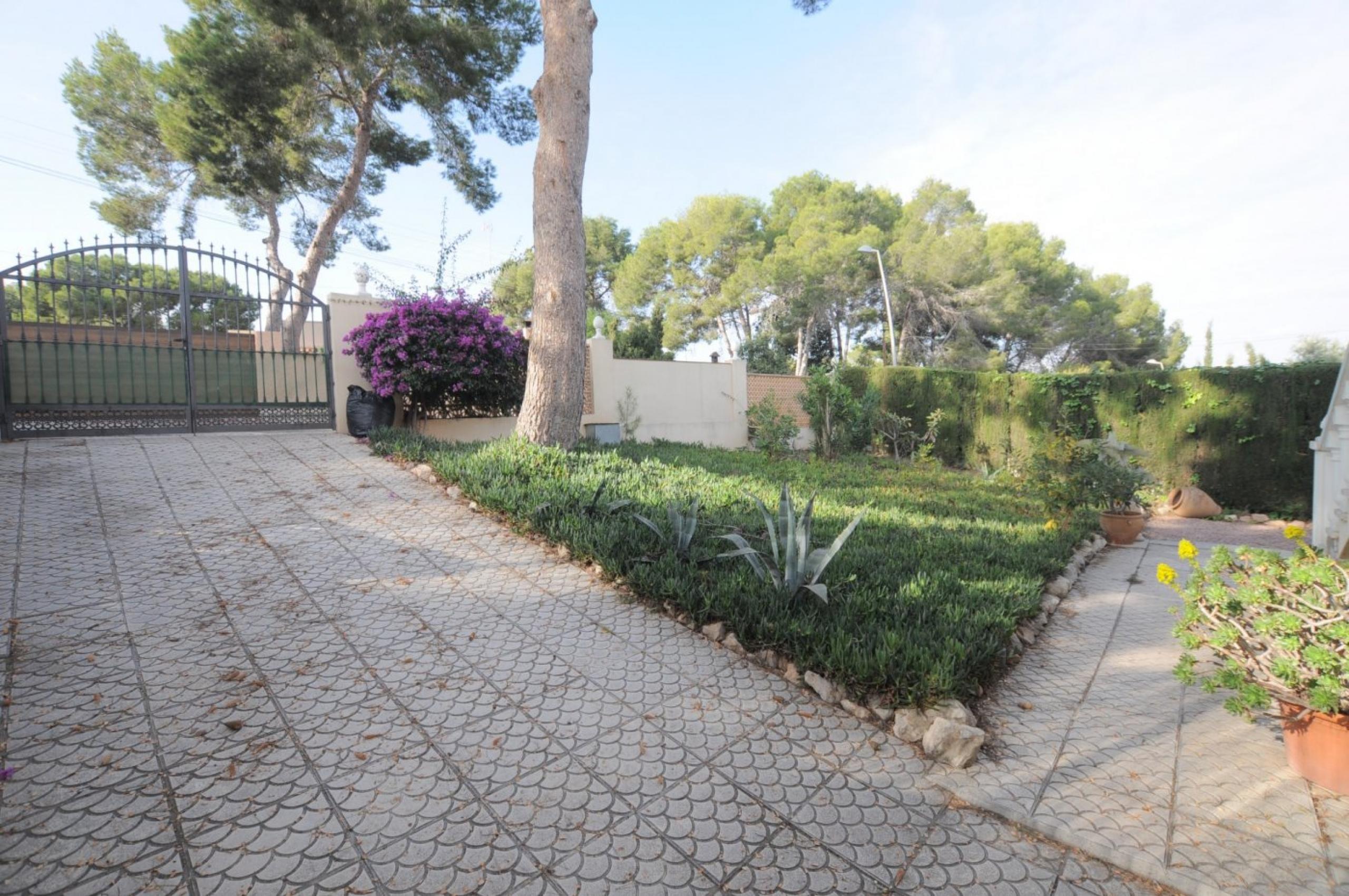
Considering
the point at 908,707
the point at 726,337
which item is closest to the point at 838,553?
the point at 908,707

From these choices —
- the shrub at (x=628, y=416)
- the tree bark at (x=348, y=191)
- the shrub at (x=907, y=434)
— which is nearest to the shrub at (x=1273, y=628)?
the shrub at (x=628, y=416)

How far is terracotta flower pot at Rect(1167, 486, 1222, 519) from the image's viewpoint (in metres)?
7.70

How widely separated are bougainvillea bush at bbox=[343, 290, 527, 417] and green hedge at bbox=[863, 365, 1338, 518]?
303 inches

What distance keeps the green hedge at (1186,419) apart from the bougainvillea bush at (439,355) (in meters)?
7.70

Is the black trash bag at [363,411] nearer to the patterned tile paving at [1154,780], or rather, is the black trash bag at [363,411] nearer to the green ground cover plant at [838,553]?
the green ground cover plant at [838,553]

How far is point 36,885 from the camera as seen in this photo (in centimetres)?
142

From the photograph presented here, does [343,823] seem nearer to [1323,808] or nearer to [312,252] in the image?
[1323,808]

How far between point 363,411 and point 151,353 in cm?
225

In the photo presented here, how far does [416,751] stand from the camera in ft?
6.60

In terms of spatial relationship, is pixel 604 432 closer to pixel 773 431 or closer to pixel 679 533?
pixel 773 431

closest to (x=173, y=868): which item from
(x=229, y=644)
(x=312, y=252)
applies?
(x=229, y=644)

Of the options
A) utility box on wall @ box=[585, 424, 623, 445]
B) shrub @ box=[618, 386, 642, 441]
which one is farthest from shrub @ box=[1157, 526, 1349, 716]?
shrub @ box=[618, 386, 642, 441]

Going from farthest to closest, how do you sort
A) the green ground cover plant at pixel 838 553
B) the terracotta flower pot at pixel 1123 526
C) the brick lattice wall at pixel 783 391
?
the brick lattice wall at pixel 783 391 < the terracotta flower pot at pixel 1123 526 < the green ground cover plant at pixel 838 553

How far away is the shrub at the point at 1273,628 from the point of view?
1.83m
